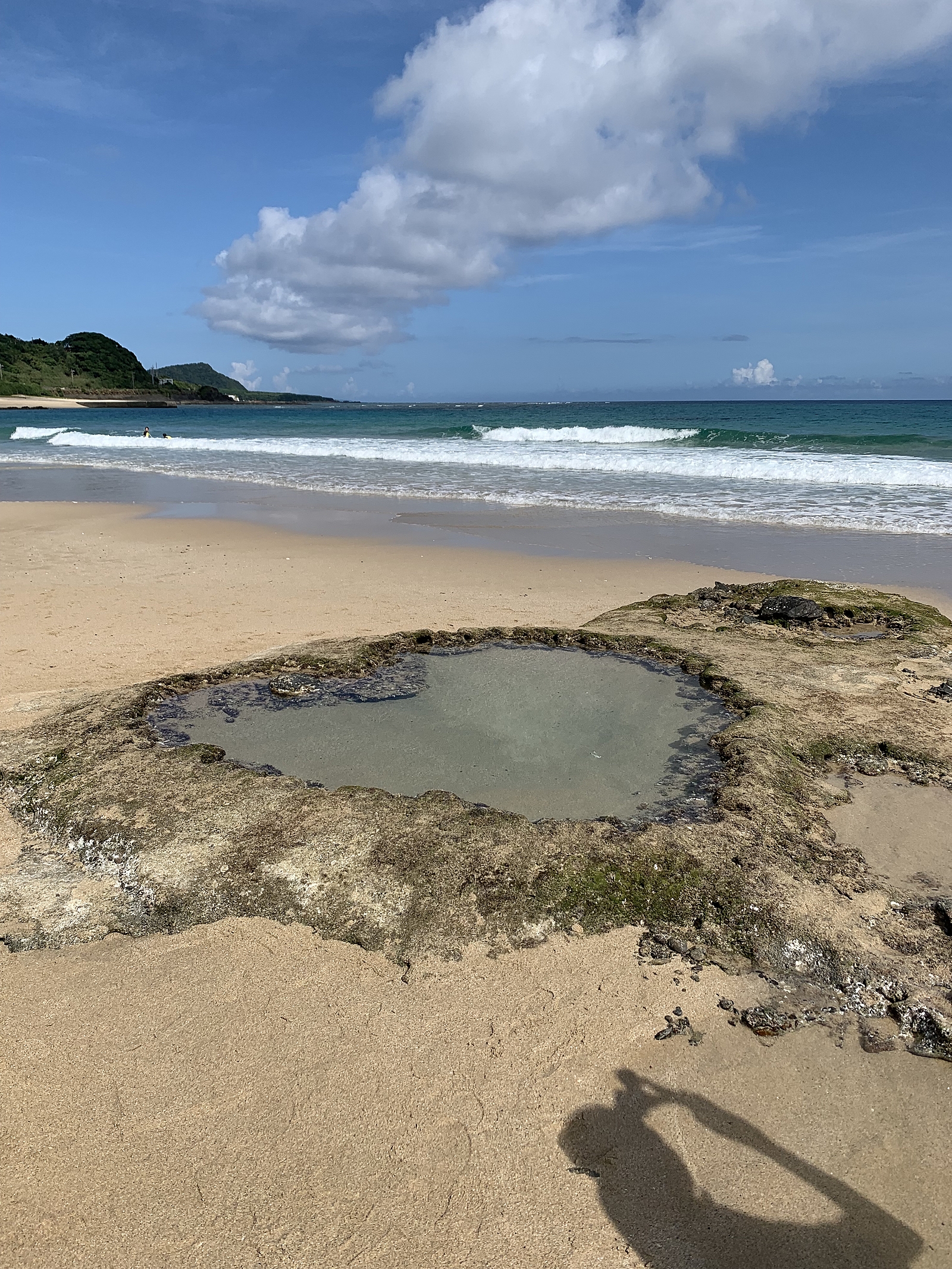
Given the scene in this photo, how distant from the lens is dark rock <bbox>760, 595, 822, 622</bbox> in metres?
6.64

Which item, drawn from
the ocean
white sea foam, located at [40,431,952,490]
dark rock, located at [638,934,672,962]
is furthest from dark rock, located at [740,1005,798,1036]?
white sea foam, located at [40,431,952,490]

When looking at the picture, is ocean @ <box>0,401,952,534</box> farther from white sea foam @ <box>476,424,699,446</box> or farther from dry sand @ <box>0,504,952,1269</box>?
dry sand @ <box>0,504,952,1269</box>

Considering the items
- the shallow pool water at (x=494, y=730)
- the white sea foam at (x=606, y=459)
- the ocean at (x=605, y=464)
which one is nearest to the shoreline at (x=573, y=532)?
the ocean at (x=605, y=464)

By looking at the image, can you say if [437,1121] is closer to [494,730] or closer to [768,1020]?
[768,1020]

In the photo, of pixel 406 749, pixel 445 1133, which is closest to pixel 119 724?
pixel 406 749

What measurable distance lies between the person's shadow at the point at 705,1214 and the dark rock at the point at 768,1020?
34 cm

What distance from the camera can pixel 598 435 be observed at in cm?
3375

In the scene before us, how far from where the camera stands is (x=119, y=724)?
4.44 metres

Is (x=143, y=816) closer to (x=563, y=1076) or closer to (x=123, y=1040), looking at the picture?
(x=123, y=1040)

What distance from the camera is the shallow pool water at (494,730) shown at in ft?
12.7

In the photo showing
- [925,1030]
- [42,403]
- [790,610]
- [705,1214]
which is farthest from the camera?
[42,403]

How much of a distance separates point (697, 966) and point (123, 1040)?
6.17 feet

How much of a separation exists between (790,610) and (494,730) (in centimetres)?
348

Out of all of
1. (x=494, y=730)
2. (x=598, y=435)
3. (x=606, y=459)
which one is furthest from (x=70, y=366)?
(x=494, y=730)
